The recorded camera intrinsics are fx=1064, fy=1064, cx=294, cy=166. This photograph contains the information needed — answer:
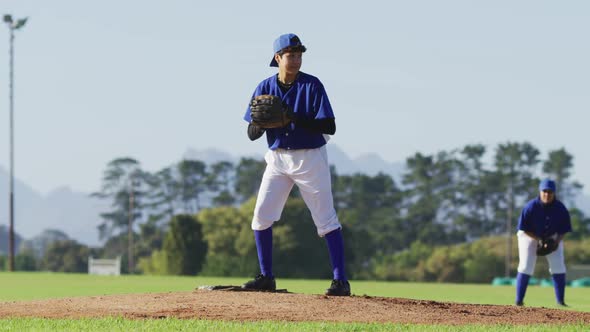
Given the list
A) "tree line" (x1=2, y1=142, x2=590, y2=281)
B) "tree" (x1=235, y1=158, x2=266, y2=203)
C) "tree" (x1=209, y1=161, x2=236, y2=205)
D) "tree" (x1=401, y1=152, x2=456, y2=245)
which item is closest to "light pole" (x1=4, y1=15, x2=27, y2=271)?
"tree line" (x1=2, y1=142, x2=590, y2=281)

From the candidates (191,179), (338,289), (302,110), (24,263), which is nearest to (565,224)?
(338,289)

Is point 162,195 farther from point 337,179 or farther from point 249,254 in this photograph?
point 249,254

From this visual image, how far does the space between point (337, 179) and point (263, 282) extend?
85993 millimetres

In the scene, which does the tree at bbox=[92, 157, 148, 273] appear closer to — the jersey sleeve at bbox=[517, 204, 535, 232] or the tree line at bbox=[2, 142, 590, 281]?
the tree line at bbox=[2, 142, 590, 281]

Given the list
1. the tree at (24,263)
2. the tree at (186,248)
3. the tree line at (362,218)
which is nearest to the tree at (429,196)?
the tree line at (362,218)

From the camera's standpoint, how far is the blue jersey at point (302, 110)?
10430 mm

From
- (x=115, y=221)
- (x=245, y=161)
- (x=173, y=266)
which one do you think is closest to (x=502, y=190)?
(x=245, y=161)

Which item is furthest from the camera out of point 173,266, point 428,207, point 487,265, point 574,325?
point 428,207

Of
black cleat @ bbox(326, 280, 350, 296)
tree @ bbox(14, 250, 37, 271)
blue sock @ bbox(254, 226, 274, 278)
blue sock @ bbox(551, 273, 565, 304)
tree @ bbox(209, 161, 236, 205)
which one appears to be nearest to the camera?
black cleat @ bbox(326, 280, 350, 296)

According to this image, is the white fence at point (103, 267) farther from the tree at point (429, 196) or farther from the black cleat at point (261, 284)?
the black cleat at point (261, 284)

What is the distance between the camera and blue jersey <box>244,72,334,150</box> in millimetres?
10430

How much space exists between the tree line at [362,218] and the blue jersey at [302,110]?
36774mm

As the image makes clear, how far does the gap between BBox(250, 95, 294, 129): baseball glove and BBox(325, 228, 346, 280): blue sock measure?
1.24 meters

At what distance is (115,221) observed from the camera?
393 feet
